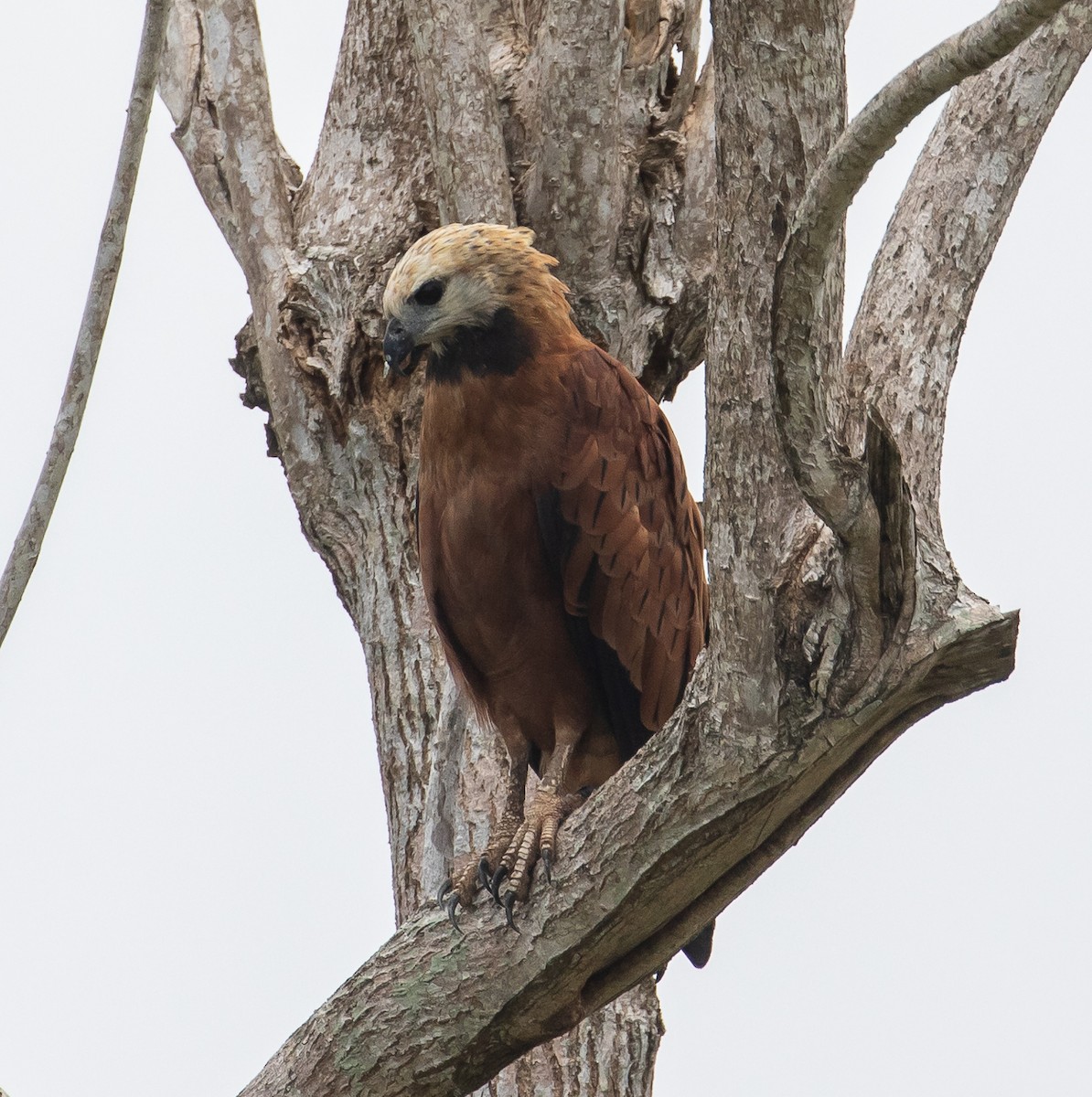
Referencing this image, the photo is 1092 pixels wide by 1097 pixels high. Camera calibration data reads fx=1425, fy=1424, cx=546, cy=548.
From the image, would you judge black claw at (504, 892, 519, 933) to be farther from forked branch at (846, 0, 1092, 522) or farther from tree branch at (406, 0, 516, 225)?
tree branch at (406, 0, 516, 225)

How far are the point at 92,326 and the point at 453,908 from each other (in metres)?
1.81

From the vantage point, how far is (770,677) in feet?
10.6

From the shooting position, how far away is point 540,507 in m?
4.40

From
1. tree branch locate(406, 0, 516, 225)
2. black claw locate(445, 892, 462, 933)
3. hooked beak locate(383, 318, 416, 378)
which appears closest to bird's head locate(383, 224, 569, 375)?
hooked beak locate(383, 318, 416, 378)

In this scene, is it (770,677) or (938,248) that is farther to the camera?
(938,248)

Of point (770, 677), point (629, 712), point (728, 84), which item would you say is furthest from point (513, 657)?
point (728, 84)

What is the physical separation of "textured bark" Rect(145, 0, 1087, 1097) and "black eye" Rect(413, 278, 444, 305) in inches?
23.0

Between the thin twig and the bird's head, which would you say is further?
the bird's head

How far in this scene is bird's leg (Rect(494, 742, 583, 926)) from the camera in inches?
152

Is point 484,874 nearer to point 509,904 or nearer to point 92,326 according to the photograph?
point 509,904

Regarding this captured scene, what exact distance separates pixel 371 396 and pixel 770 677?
243 centimetres

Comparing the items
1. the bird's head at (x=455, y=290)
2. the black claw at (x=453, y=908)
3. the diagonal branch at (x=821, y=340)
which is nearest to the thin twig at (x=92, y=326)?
the bird's head at (x=455, y=290)

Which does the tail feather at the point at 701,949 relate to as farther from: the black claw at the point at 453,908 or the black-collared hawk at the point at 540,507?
the black claw at the point at 453,908

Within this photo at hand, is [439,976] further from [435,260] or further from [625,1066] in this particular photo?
[435,260]
